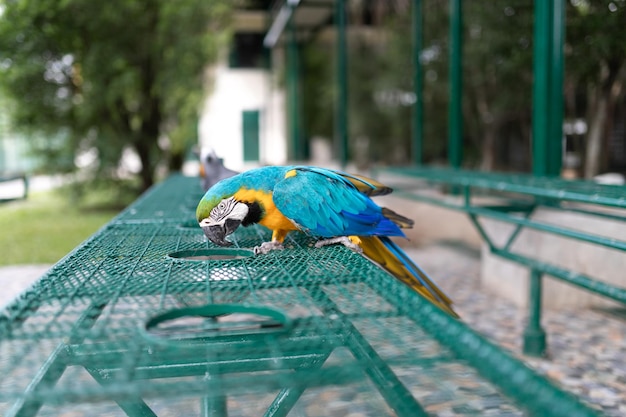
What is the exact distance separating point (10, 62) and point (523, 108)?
20.9 feet

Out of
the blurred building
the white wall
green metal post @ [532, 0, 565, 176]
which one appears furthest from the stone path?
the white wall

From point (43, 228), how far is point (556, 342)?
23.0 ft

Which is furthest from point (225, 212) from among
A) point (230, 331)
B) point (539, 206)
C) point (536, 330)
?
point (539, 206)

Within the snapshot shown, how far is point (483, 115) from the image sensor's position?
8.16m

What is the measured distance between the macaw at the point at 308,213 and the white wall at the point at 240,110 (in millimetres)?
16290

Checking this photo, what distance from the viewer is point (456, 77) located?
6.13 meters

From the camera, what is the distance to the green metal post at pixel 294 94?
46.6 ft

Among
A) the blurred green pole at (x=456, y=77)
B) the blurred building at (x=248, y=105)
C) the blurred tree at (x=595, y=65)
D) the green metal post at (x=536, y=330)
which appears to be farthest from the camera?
the blurred building at (x=248, y=105)

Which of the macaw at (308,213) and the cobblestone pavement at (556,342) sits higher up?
the macaw at (308,213)

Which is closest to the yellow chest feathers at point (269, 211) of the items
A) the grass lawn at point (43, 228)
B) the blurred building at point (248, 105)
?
the grass lawn at point (43, 228)

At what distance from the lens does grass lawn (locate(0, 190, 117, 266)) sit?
686cm

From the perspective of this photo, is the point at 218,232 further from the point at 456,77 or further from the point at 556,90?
the point at 456,77

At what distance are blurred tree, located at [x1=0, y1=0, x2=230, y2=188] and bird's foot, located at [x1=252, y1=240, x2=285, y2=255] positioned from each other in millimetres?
6975

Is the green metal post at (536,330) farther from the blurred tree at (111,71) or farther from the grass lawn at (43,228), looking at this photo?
the blurred tree at (111,71)
